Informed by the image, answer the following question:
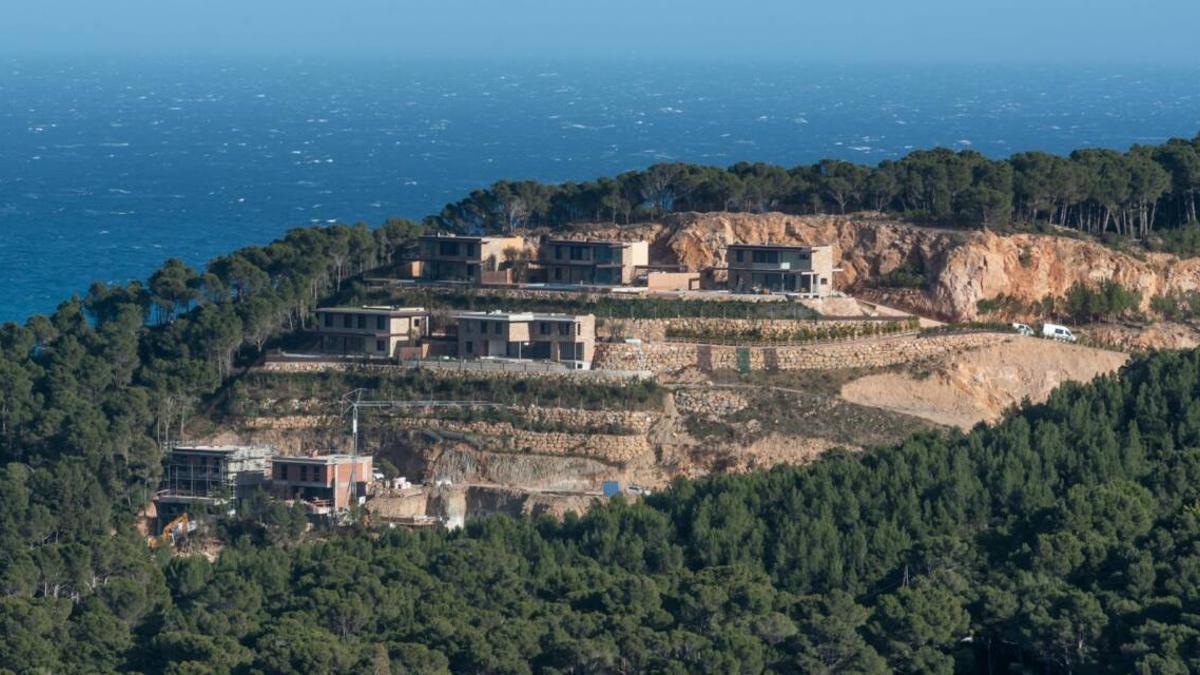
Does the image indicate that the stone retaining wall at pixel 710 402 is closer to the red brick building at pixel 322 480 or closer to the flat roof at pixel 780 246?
the flat roof at pixel 780 246

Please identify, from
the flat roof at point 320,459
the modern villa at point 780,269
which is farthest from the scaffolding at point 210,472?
the modern villa at point 780,269

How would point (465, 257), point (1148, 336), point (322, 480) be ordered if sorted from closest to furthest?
point (322, 480) → point (1148, 336) → point (465, 257)

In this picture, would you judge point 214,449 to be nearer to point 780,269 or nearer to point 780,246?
point 780,269

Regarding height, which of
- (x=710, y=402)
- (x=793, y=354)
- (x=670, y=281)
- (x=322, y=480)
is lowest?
(x=322, y=480)

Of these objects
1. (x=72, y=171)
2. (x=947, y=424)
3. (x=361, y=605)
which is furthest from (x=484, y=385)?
(x=72, y=171)

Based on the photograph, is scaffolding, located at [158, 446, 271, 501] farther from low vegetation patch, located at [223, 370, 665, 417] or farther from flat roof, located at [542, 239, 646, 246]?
flat roof, located at [542, 239, 646, 246]

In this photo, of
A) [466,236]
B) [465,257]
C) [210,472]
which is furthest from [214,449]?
[466,236]

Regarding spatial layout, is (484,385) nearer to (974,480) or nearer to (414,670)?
(974,480)
